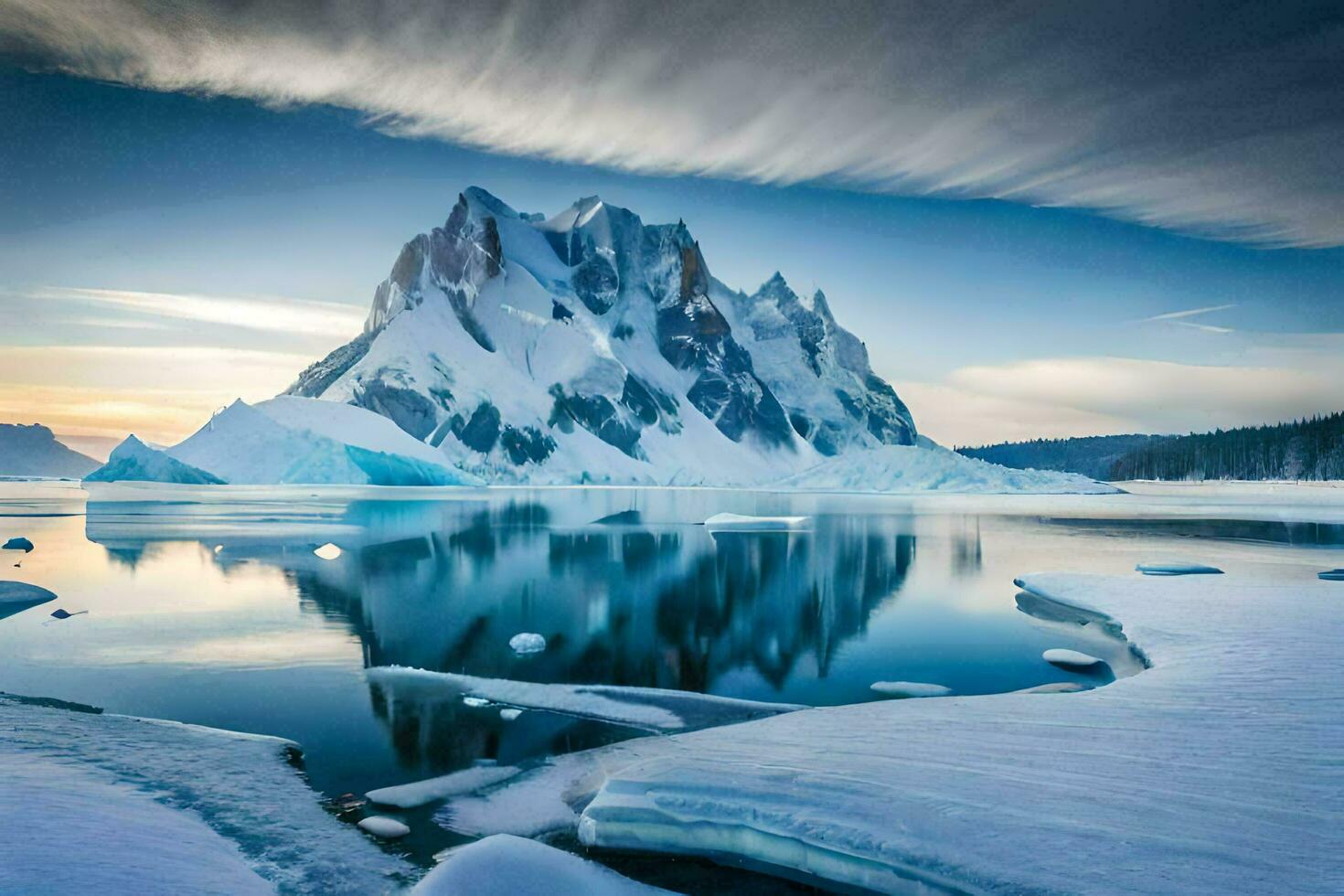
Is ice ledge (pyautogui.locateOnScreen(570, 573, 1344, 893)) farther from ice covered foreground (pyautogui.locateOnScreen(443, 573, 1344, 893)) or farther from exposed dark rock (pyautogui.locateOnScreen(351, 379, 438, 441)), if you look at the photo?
exposed dark rock (pyautogui.locateOnScreen(351, 379, 438, 441))

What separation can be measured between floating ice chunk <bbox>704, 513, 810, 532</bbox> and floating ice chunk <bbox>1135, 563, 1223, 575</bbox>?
17924 millimetres

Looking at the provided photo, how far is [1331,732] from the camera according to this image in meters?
7.13

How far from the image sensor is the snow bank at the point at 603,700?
9.13 meters

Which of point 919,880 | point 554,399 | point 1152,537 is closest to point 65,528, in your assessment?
point 919,880

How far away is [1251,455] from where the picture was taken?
387 feet

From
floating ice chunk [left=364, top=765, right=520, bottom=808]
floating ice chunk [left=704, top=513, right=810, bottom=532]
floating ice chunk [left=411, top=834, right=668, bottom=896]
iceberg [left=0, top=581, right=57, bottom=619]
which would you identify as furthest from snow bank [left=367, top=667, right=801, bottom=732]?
floating ice chunk [left=704, top=513, right=810, bottom=532]

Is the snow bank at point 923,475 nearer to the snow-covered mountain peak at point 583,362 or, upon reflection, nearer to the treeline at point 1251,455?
the snow-covered mountain peak at point 583,362

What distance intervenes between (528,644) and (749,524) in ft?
88.7

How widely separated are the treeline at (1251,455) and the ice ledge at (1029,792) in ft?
397

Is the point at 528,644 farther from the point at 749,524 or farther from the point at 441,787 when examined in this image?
the point at 749,524

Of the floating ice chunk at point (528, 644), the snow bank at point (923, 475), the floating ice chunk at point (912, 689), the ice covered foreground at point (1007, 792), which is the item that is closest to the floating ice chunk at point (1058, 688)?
the ice covered foreground at point (1007, 792)

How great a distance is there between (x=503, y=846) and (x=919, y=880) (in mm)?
2555

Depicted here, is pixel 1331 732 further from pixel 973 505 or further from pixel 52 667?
pixel 973 505

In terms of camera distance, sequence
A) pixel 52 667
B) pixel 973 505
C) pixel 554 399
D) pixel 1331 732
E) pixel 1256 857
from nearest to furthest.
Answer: pixel 1256 857 < pixel 1331 732 < pixel 52 667 < pixel 973 505 < pixel 554 399
